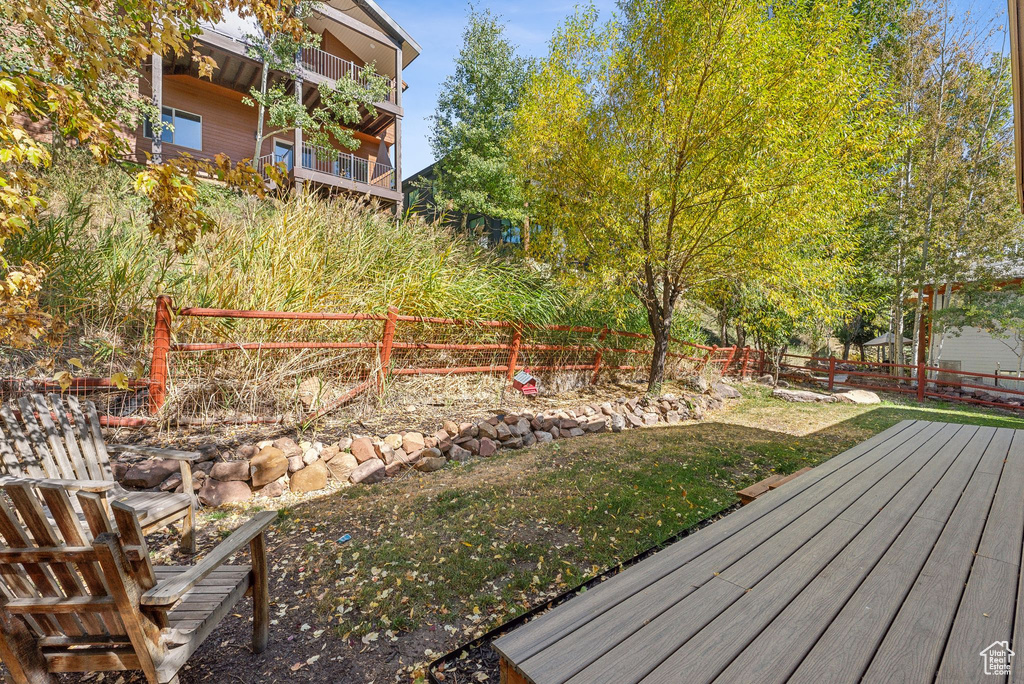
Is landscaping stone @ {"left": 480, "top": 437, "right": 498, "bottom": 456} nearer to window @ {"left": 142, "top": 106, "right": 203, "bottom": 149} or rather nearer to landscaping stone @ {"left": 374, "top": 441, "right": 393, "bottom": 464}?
landscaping stone @ {"left": 374, "top": 441, "right": 393, "bottom": 464}

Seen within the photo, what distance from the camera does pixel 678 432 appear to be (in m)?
5.64

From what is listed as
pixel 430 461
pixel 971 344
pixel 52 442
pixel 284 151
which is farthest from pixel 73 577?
pixel 971 344

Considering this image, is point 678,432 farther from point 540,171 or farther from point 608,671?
point 608,671

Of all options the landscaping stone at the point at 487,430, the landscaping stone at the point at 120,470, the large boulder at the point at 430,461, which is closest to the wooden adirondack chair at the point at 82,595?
the landscaping stone at the point at 120,470

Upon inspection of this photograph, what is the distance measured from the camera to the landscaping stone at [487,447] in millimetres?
4480

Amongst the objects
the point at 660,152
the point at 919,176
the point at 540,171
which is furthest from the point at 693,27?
the point at 919,176

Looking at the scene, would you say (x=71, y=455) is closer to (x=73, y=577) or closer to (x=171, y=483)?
(x=171, y=483)

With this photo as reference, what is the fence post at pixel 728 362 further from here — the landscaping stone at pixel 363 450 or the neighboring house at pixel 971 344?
the landscaping stone at pixel 363 450

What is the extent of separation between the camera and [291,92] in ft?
43.6

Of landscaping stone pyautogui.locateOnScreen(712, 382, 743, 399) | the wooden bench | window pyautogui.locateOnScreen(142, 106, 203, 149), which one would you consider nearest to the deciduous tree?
landscaping stone pyautogui.locateOnScreen(712, 382, 743, 399)

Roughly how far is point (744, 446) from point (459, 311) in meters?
3.81

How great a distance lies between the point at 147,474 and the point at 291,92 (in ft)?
46.5

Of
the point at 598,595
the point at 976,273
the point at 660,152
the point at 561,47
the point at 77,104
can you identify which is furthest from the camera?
the point at 976,273

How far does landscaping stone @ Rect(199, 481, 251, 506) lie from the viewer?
3.05 m
